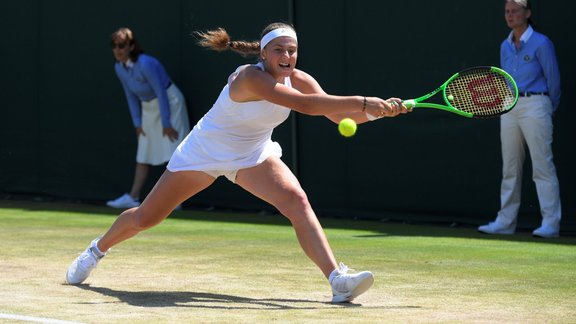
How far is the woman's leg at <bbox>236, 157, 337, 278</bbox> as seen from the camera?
21.6 ft

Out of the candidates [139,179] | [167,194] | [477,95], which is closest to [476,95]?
[477,95]

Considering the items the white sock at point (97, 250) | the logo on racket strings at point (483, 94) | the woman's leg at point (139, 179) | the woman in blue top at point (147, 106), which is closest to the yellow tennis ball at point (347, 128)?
the logo on racket strings at point (483, 94)

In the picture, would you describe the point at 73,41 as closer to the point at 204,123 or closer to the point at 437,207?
the point at 437,207

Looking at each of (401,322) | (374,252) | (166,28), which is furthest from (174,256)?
(166,28)

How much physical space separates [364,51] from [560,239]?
278cm

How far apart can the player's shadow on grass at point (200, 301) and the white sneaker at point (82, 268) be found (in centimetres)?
24

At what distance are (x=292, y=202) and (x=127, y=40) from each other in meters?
6.41

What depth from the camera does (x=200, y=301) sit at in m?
6.66

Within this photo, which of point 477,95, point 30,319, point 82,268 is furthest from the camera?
point 477,95

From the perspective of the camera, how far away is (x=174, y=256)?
8781 mm

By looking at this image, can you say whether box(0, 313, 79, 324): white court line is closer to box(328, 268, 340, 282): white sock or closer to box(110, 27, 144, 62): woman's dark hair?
box(328, 268, 340, 282): white sock

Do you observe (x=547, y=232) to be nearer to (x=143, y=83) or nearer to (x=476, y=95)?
(x=476, y=95)

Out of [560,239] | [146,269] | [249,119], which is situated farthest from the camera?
[560,239]

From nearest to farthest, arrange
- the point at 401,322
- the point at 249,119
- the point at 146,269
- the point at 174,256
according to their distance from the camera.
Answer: the point at 401,322 < the point at 249,119 < the point at 146,269 < the point at 174,256
